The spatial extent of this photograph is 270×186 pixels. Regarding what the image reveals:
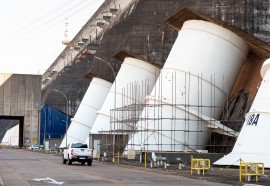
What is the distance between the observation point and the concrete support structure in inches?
4003

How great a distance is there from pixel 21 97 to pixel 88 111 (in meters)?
21.9


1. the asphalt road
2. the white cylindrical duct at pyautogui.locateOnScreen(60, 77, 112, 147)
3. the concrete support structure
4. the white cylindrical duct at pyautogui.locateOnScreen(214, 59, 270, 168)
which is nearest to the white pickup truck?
the asphalt road

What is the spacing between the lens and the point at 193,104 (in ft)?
162

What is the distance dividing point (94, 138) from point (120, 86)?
281 inches

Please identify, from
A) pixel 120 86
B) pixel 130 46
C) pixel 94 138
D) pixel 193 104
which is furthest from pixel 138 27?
pixel 193 104

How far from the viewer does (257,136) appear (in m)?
34.7

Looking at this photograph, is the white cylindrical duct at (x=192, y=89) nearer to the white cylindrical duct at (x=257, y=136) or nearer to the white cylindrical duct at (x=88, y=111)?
the white cylindrical duct at (x=257, y=136)

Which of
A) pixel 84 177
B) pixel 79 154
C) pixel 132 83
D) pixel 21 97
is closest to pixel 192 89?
pixel 79 154

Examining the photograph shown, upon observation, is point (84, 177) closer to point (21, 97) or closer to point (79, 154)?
point (79, 154)

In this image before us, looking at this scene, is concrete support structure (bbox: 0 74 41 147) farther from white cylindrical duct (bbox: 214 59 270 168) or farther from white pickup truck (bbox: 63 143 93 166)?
white cylindrical duct (bbox: 214 59 270 168)

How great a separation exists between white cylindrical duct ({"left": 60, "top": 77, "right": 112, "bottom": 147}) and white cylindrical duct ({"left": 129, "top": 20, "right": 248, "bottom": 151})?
33.0 metres

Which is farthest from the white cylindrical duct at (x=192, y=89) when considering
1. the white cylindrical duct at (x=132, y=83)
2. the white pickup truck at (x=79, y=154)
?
the white cylindrical duct at (x=132, y=83)

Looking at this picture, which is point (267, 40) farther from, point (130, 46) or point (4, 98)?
point (4, 98)

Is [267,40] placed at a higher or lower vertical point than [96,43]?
lower
